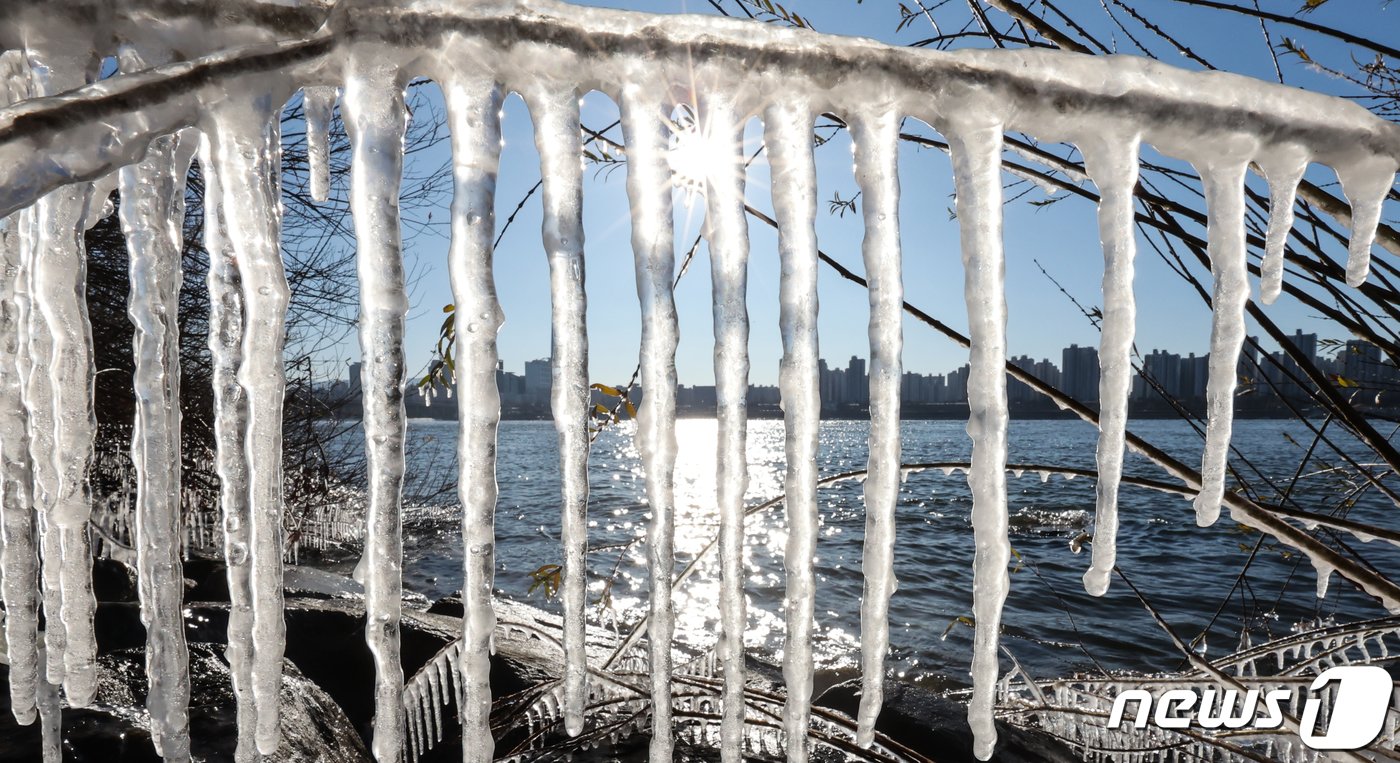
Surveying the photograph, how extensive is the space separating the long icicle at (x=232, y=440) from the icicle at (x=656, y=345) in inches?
20.3

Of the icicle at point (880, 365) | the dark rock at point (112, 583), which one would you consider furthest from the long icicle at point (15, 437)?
the dark rock at point (112, 583)

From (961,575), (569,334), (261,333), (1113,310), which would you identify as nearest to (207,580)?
(261,333)

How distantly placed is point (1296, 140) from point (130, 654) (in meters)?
4.75

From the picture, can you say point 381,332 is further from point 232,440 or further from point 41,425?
point 41,425

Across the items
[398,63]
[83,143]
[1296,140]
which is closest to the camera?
[83,143]

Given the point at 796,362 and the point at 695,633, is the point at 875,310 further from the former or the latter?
the point at 695,633

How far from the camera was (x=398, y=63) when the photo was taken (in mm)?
683

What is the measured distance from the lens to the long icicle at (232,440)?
2.68ft

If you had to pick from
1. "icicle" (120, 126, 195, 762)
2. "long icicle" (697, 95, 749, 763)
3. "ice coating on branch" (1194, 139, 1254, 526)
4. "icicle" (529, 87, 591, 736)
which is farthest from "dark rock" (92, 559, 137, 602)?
"ice coating on branch" (1194, 139, 1254, 526)

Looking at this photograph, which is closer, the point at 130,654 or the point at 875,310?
the point at 875,310

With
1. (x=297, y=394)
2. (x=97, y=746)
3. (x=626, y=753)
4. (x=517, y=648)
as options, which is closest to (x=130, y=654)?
(x=97, y=746)

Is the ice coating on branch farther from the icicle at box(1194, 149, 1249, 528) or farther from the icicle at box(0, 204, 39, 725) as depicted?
the icicle at box(0, 204, 39, 725)

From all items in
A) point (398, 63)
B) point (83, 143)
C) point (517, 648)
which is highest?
point (398, 63)

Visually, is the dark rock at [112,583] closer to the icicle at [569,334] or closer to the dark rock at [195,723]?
the dark rock at [195,723]
